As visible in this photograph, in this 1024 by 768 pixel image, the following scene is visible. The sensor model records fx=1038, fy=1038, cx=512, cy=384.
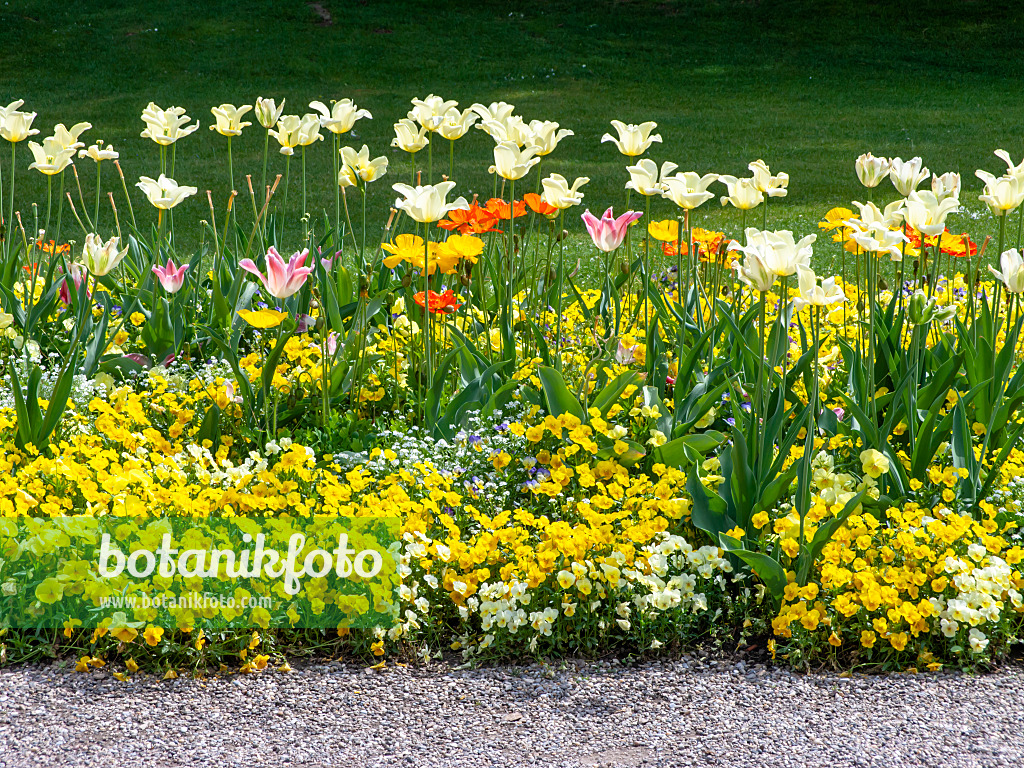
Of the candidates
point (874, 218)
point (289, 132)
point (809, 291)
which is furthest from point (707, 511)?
point (289, 132)

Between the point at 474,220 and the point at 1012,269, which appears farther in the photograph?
the point at 474,220

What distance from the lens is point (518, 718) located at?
2139 mm

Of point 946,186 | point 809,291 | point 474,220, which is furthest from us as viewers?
point 474,220

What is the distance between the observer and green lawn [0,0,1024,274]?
36.4 feet

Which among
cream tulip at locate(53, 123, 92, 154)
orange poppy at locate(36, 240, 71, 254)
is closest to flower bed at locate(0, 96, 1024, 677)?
cream tulip at locate(53, 123, 92, 154)

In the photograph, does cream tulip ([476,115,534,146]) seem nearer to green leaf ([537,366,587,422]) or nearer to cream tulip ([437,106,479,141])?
cream tulip ([437,106,479,141])

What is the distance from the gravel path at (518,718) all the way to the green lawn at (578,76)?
6.64 m

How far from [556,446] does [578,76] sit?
47.7 feet

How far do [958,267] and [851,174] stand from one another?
3.86 metres

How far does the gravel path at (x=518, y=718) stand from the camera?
79.1 inches

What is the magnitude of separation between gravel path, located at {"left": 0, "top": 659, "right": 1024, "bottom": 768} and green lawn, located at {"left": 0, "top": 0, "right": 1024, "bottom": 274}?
261 inches

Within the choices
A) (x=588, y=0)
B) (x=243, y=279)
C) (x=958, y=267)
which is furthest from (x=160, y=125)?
(x=588, y=0)

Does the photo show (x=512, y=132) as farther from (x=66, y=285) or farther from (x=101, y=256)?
(x=66, y=285)

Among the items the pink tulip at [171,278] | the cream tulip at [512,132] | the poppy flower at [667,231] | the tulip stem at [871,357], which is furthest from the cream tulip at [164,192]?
the tulip stem at [871,357]
